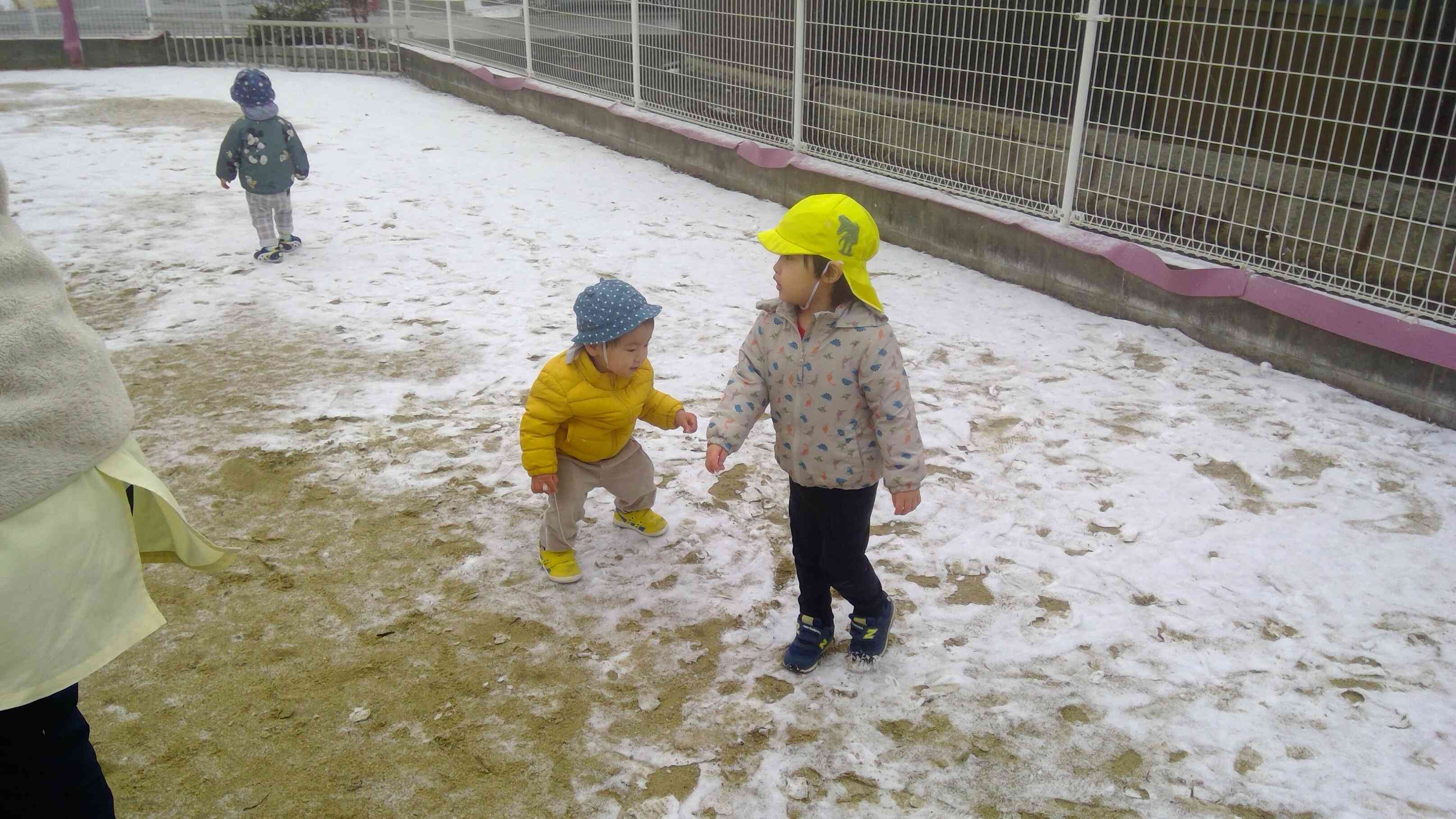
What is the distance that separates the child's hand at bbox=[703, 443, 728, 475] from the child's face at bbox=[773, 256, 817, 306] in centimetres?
47

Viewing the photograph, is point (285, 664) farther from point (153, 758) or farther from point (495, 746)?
point (495, 746)

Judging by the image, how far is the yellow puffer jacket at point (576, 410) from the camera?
11.2 feet

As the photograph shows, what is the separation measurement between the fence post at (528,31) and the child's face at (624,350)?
9.62 meters

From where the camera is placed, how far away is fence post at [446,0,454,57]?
13969 mm

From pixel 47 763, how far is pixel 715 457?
1658mm

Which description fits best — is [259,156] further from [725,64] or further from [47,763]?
[47,763]

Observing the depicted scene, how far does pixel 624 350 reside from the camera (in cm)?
334

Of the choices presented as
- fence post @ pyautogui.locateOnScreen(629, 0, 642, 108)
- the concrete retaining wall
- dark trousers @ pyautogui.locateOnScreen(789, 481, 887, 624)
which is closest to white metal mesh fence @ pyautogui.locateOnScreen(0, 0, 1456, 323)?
fence post @ pyautogui.locateOnScreen(629, 0, 642, 108)

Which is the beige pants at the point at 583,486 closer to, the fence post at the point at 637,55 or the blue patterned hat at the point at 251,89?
the blue patterned hat at the point at 251,89

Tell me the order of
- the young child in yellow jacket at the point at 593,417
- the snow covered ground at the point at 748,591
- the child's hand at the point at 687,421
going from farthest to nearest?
the child's hand at the point at 687,421
the young child in yellow jacket at the point at 593,417
the snow covered ground at the point at 748,591

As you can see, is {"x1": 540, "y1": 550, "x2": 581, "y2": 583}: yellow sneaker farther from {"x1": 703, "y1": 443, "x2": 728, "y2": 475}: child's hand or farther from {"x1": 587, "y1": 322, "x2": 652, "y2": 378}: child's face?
{"x1": 703, "y1": 443, "x2": 728, "y2": 475}: child's hand

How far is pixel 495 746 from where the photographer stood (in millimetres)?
2895

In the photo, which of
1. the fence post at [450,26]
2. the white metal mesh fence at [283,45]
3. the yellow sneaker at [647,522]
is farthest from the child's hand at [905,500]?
the white metal mesh fence at [283,45]

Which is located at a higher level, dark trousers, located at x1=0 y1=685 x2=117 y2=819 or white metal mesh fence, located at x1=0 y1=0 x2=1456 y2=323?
white metal mesh fence, located at x1=0 y1=0 x2=1456 y2=323
